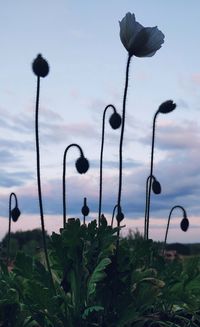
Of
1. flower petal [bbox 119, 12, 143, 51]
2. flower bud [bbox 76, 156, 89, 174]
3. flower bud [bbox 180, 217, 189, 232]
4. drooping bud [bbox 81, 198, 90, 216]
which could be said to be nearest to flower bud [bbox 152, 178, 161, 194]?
drooping bud [bbox 81, 198, 90, 216]

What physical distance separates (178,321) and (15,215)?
203 centimetres

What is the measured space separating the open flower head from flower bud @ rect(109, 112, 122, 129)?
66 cm

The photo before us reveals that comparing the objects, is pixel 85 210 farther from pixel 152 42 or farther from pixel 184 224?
pixel 152 42

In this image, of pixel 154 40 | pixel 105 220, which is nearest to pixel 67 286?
pixel 105 220

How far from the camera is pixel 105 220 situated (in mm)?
6082

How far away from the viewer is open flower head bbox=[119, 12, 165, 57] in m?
5.71

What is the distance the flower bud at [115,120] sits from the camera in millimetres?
6277

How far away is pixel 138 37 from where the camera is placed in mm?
5730

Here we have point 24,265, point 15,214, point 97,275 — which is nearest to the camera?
point 97,275

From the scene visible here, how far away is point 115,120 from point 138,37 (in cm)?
87

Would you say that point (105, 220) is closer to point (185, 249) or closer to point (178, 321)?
point (178, 321)

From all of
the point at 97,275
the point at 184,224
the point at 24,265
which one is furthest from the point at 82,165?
the point at 184,224

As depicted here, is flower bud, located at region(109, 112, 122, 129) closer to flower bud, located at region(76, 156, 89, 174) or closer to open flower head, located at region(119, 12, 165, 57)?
flower bud, located at region(76, 156, 89, 174)

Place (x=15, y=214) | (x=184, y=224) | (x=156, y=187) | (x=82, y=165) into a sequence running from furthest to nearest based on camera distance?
1. (x=184, y=224)
2. (x=15, y=214)
3. (x=156, y=187)
4. (x=82, y=165)
